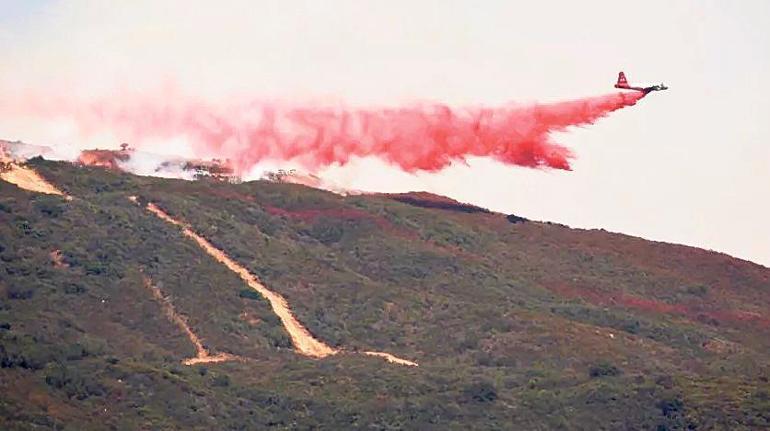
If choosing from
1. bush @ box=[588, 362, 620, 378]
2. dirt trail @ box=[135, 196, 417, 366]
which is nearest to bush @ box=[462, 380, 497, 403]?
bush @ box=[588, 362, 620, 378]

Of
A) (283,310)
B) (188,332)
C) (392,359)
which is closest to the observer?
(392,359)

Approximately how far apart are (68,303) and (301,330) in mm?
22221

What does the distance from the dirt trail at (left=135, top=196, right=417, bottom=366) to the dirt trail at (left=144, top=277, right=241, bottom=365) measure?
8938mm

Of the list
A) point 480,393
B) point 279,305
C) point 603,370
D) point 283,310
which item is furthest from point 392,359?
point 603,370

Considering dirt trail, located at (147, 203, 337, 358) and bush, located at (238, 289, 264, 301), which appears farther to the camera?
bush, located at (238, 289, 264, 301)

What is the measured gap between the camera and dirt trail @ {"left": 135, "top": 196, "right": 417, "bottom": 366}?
569 feet

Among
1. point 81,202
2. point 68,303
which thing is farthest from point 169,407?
point 81,202

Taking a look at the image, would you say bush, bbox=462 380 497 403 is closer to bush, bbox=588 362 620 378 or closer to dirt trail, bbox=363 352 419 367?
bush, bbox=588 362 620 378

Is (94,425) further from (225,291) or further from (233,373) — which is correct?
(225,291)

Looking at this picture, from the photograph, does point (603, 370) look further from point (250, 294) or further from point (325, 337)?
point (250, 294)

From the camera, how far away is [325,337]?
176750 millimetres

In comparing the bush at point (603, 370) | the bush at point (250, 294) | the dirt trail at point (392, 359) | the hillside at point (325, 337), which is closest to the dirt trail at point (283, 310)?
the dirt trail at point (392, 359)

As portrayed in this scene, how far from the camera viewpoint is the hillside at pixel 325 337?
149750 mm

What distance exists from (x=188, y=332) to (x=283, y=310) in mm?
15148
